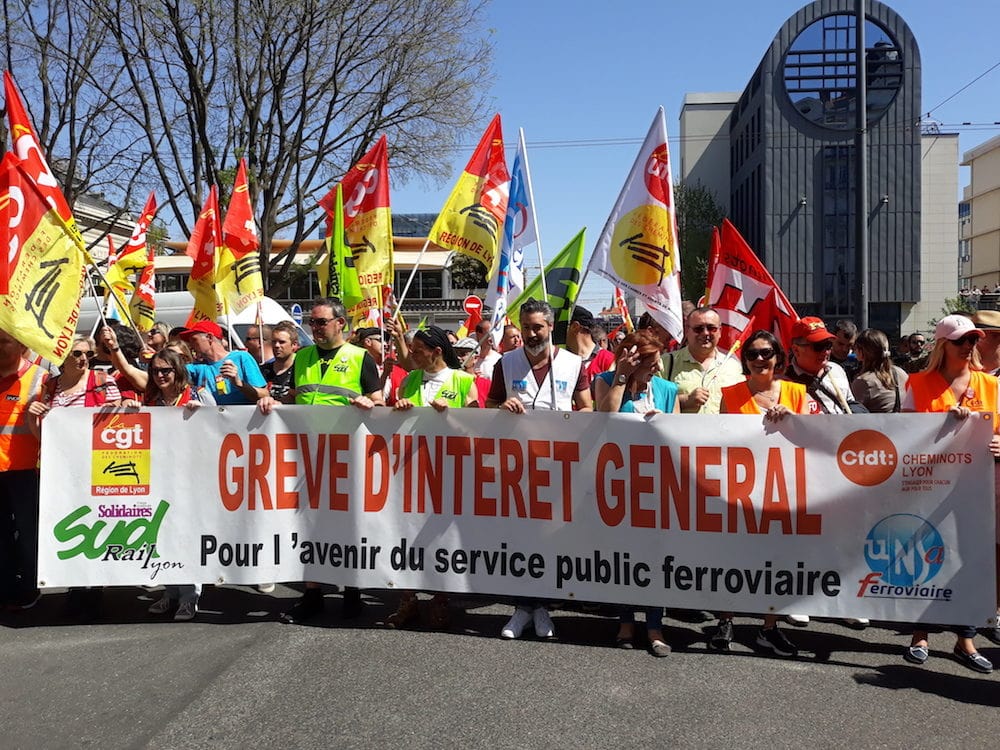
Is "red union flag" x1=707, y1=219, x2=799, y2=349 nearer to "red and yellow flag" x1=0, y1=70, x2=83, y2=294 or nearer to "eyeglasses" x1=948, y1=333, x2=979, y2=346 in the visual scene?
"eyeglasses" x1=948, y1=333, x2=979, y2=346

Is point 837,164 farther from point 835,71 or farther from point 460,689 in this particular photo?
point 460,689

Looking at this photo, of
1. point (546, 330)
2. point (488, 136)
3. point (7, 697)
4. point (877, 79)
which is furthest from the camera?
point (877, 79)

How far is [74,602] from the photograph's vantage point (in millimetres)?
5762

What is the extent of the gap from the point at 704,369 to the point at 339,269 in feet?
11.1

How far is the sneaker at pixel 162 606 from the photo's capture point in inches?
231

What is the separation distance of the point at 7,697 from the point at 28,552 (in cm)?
159

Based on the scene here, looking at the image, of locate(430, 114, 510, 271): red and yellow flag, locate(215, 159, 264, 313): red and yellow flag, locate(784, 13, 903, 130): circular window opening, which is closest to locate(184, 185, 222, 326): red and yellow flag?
locate(215, 159, 264, 313): red and yellow flag

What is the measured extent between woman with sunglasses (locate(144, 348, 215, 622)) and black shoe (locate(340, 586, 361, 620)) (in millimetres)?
916

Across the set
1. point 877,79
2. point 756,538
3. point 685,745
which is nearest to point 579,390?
point 756,538

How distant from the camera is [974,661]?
482 cm

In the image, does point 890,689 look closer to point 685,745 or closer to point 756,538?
point 756,538

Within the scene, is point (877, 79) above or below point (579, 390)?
above

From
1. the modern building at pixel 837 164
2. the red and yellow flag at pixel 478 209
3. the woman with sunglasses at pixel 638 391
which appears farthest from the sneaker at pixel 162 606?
the modern building at pixel 837 164

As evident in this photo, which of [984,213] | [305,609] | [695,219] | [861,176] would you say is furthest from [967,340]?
[984,213]
